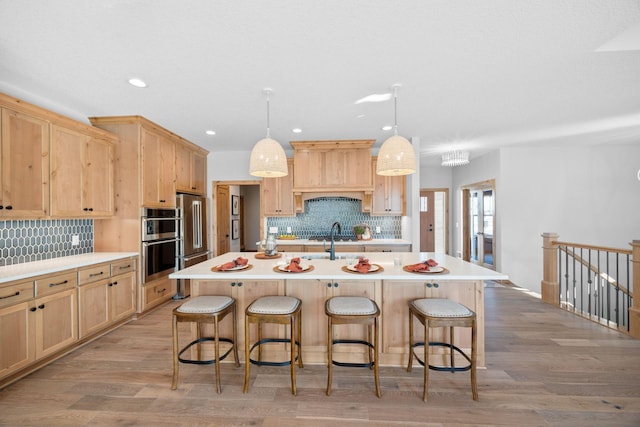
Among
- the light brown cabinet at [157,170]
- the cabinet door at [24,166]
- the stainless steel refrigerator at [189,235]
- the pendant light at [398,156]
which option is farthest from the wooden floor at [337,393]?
the light brown cabinet at [157,170]

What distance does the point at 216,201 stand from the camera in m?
5.27

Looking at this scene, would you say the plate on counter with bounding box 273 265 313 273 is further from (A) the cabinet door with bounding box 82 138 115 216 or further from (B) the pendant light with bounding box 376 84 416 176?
(A) the cabinet door with bounding box 82 138 115 216

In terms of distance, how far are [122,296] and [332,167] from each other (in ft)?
11.2

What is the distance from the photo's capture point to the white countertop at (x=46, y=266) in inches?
86.0

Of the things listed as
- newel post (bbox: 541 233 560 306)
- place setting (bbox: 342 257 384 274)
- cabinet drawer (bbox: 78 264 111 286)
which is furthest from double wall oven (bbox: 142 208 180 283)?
newel post (bbox: 541 233 560 306)

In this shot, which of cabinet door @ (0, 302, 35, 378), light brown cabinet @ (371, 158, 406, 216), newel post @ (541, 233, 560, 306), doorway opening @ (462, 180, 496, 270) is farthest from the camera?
doorway opening @ (462, 180, 496, 270)

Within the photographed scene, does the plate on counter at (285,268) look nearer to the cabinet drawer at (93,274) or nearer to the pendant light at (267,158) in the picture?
the pendant light at (267,158)

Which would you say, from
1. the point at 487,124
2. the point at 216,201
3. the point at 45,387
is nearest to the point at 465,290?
the point at 487,124

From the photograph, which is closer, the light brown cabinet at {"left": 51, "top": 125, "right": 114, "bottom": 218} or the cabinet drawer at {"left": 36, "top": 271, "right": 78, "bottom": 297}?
the cabinet drawer at {"left": 36, "top": 271, "right": 78, "bottom": 297}

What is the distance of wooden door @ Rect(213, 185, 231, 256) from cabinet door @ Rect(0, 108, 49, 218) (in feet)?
8.89

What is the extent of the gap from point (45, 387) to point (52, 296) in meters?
0.72

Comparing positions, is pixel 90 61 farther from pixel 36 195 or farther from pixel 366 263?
pixel 366 263

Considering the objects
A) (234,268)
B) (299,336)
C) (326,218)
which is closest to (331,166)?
(326,218)

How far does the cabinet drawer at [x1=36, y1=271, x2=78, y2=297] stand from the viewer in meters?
2.32
